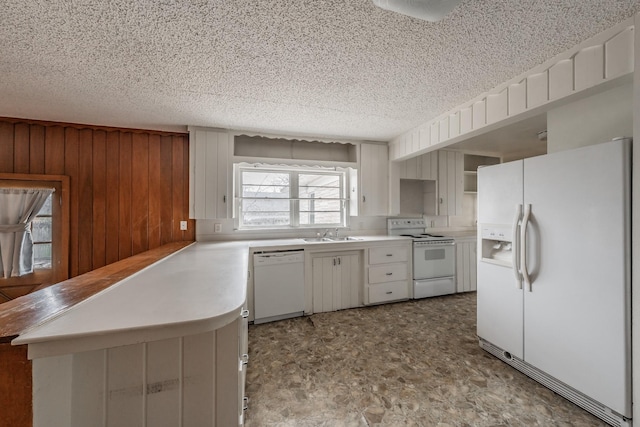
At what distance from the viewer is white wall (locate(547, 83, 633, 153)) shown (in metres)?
1.63

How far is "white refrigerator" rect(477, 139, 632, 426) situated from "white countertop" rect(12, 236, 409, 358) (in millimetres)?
1984

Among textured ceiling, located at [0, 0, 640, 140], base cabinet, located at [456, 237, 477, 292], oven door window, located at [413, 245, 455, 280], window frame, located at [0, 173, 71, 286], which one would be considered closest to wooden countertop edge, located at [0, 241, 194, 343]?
textured ceiling, located at [0, 0, 640, 140]

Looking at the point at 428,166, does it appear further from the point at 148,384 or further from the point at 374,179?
the point at 148,384

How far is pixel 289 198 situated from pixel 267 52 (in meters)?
2.14

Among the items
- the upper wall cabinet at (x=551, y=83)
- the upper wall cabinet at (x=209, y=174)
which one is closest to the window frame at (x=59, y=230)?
the upper wall cabinet at (x=209, y=174)

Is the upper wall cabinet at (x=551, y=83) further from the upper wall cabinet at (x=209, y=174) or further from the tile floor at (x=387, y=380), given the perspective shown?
the upper wall cabinet at (x=209, y=174)

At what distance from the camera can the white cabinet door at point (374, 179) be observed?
12.1 feet

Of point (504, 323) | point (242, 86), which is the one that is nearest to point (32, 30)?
point (242, 86)

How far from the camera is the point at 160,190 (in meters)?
3.13

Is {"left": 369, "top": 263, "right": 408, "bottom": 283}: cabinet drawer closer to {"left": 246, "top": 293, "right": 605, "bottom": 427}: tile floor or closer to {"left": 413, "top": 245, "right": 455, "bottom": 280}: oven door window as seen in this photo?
{"left": 413, "top": 245, "right": 455, "bottom": 280}: oven door window

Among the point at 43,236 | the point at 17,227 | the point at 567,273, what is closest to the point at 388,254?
the point at 567,273

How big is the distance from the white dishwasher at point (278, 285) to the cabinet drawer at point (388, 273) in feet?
3.16

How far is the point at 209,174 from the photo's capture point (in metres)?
3.08

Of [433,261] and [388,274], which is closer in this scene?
[388,274]
